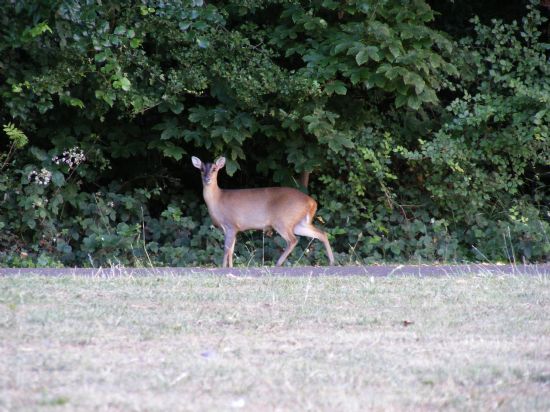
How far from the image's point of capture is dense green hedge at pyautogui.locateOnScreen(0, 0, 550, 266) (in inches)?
503

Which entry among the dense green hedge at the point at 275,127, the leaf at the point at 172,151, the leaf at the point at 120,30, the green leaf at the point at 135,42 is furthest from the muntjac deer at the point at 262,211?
the leaf at the point at 120,30

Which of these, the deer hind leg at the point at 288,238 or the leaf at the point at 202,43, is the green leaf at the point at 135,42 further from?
the deer hind leg at the point at 288,238

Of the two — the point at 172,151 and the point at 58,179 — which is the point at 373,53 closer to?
the point at 172,151

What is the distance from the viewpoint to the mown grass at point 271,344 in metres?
4.77

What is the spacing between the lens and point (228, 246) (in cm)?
1412

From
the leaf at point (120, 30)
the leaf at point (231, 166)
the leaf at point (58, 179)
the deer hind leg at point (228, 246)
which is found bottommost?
the deer hind leg at point (228, 246)

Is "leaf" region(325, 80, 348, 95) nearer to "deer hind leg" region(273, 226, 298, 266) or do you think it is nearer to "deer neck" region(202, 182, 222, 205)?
"deer hind leg" region(273, 226, 298, 266)

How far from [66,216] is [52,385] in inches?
401

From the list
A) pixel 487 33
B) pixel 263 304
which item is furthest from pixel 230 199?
pixel 263 304

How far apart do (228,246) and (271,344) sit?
8163mm

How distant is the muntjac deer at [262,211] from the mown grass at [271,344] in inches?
212

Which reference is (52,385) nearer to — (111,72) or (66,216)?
(111,72)

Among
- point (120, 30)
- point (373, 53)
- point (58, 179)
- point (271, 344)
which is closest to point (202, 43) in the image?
point (120, 30)

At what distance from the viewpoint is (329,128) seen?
13406mm
